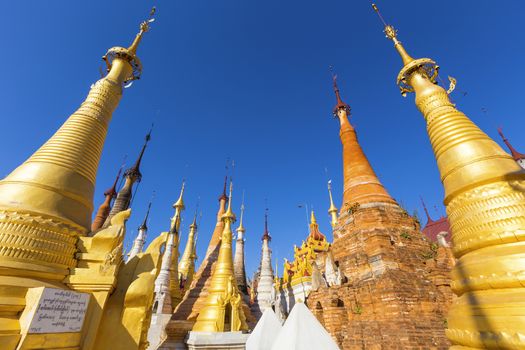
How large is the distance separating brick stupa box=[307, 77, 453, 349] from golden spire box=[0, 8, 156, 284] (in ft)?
32.5

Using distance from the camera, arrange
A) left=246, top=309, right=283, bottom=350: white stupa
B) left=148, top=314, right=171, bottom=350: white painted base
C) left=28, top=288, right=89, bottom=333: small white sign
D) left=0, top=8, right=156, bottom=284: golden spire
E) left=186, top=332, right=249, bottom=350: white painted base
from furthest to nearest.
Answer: left=148, top=314, right=171, bottom=350: white painted base
left=186, top=332, right=249, bottom=350: white painted base
left=246, top=309, right=283, bottom=350: white stupa
left=0, top=8, right=156, bottom=284: golden spire
left=28, top=288, right=89, bottom=333: small white sign

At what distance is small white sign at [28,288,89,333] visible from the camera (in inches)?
149

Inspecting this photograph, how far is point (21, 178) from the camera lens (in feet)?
16.7

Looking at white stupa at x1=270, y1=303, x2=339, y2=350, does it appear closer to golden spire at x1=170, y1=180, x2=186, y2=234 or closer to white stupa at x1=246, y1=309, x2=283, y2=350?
white stupa at x1=246, y1=309, x2=283, y2=350

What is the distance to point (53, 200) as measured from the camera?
5.02 meters

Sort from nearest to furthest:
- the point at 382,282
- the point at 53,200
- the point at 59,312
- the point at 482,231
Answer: the point at 59,312 → the point at 482,231 → the point at 53,200 → the point at 382,282

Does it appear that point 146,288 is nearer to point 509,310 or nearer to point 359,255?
point 509,310

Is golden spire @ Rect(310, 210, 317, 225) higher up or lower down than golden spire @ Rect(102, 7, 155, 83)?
higher up

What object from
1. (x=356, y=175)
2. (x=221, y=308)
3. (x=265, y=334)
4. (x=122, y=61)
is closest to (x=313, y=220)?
(x=356, y=175)

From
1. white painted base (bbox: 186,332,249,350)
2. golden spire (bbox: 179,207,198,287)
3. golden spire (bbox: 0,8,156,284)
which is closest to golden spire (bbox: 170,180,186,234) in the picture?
golden spire (bbox: 179,207,198,287)

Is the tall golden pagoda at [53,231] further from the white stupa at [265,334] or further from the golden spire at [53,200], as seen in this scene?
the white stupa at [265,334]

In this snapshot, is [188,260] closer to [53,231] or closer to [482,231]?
[53,231]

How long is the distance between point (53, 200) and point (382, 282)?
1072 centimetres

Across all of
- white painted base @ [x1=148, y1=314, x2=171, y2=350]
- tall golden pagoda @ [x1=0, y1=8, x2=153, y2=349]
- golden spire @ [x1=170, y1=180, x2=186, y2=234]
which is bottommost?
white painted base @ [x1=148, y1=314, x2=171, y2=350]
